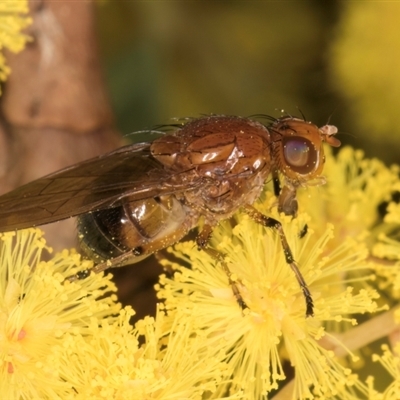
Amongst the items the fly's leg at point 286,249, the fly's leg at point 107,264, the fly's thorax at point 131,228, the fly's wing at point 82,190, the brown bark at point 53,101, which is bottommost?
the fly's leg at point 286,249

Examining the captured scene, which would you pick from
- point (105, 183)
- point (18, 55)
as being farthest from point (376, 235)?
point (18, 55)

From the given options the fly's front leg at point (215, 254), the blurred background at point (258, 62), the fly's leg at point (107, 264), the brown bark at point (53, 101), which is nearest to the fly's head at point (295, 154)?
the fly's front leg at point (215, 254)

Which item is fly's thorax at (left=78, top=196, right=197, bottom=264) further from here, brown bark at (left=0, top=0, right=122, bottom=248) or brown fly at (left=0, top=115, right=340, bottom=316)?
brown bark at (left=0, top=0, right=122, bottom=248)

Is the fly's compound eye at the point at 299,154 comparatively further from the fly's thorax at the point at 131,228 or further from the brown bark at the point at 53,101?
the brown bark at the point at 53,101

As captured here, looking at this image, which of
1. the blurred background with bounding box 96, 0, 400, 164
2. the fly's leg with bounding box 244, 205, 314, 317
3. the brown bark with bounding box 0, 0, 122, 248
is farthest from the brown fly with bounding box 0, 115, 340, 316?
the blurred background with bounding box 96, 0, 400, 164

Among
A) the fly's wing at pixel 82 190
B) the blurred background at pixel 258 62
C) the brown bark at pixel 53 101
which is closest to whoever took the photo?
the fly's wing at pixel 82 190

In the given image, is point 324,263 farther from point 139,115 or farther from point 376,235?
point 139,115

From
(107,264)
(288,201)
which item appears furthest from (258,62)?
(107,264)

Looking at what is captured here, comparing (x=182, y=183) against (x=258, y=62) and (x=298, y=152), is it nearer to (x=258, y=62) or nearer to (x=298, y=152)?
(x=298, y=152)
